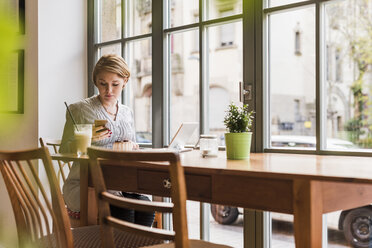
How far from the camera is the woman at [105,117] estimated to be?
2.29m

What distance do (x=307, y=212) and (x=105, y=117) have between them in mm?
1549

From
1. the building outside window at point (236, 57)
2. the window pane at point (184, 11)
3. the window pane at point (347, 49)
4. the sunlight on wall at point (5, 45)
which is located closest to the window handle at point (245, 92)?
the building outside window at point (236, 57)

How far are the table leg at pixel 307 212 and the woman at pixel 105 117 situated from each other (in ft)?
3.81

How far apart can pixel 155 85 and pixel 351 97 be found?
96.7 inches

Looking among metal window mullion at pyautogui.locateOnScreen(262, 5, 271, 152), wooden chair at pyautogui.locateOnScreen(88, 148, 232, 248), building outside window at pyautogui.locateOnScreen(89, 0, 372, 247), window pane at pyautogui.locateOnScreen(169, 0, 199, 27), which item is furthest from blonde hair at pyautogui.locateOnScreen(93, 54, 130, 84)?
wooden chair at pyautogui.locateOnScreen(88, 148, 232, 248)

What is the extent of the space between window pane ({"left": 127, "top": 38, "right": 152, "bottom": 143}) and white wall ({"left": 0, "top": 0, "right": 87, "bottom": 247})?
0.44 metres

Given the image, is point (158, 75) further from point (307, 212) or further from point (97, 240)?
point (307, 212)

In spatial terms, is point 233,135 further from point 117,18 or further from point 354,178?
point 117,18

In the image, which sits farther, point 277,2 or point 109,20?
point 109,20

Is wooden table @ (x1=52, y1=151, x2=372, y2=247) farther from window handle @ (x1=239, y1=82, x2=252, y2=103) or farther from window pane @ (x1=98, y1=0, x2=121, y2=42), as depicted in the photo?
window pane @ (x1=98, y1=0, x2=121, y2=42)

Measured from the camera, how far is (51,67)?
338cm

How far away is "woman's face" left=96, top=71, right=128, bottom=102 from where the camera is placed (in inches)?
97.9


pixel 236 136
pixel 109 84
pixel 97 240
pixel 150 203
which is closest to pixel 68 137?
pixel 109 84

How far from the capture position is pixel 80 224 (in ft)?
7.09
